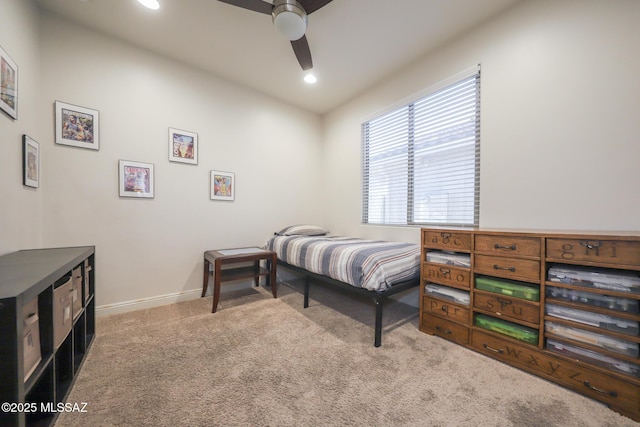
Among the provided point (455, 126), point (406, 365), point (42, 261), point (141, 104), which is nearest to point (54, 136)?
point (141, 104)

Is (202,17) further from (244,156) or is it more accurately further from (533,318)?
(533,318)

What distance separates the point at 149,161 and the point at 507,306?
353cm

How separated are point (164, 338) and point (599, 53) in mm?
3914

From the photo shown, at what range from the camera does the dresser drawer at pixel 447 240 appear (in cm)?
177

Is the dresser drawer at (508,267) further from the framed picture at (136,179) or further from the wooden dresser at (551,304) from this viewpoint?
the framed picture at (136,179)

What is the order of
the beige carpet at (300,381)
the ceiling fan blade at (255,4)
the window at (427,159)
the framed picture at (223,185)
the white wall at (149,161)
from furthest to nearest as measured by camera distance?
the framed picture at (223,185)
the window at (427,159)
the white wall at (149,161)
the ceiling fan blade at (255,4)
the beige carpet at (300,381)

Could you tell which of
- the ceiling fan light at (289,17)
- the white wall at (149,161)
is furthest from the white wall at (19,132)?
the ceiling fan light at (289,17)

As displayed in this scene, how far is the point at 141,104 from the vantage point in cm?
249

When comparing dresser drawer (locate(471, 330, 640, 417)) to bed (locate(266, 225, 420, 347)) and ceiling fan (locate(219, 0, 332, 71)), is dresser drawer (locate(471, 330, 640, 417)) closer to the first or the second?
bed (locate(266, 225, 420, 347))

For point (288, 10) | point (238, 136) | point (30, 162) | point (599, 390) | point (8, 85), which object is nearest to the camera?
point (599, 390)

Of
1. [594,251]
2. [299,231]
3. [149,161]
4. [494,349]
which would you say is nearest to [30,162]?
[149,161]

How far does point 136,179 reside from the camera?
244 cm

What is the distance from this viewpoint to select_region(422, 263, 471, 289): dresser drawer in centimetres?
176

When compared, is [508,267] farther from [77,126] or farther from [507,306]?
[77,126]
